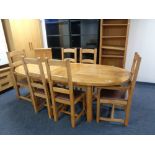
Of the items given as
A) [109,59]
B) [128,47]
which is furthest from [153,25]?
[109,59]

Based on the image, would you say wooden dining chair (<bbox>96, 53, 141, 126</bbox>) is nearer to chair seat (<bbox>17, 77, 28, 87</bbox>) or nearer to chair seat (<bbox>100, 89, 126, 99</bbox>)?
chair seat (<bbox>100, 89, 126, 99</bbox>)

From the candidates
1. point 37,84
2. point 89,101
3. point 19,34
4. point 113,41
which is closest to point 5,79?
point 19,34

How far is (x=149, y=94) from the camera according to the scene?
2.95 m

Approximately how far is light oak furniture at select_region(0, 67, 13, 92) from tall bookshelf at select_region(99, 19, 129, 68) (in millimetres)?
2305

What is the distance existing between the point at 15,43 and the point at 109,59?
2.42 meters

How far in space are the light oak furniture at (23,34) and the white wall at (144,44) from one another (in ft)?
8.52

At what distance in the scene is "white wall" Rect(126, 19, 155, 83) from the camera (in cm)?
308

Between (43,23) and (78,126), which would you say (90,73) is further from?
(43,23)

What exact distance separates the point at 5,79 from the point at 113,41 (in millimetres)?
2785

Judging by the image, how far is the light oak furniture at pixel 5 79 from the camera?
3107 millimetres

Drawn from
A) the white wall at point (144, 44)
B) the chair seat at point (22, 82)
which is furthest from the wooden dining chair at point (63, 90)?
the white wall at point (144, 44)

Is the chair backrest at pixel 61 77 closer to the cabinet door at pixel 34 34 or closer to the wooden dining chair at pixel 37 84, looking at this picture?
the wooden dining chair at pixel 37 84

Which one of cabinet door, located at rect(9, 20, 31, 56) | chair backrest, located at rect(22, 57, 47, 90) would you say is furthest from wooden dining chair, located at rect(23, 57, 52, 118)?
cabinet door, located at rect(9, 20, 31, 56)
